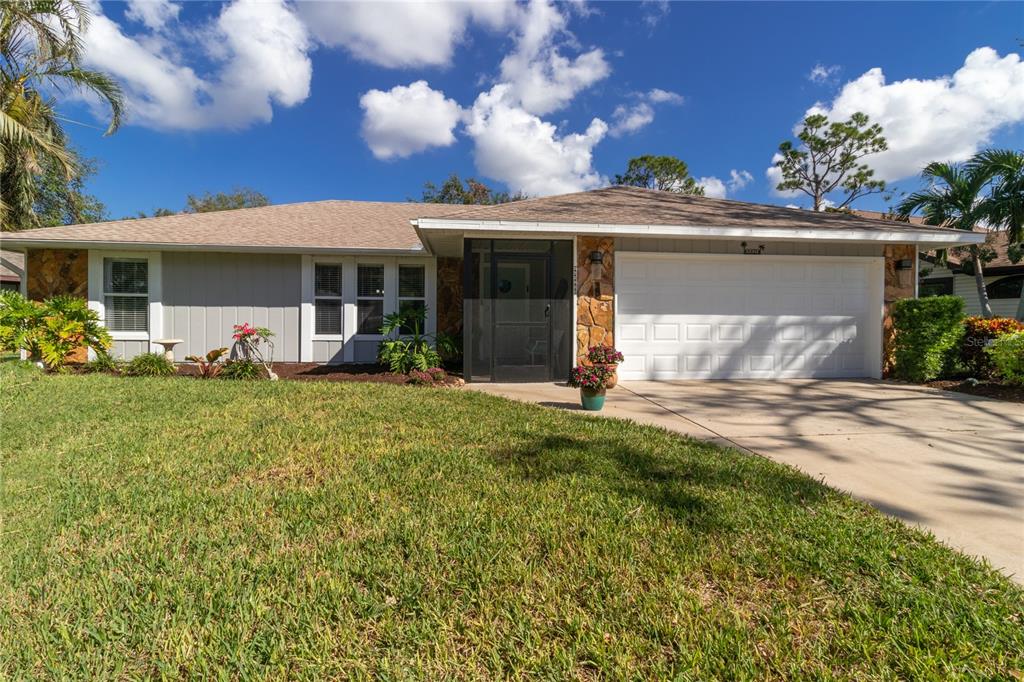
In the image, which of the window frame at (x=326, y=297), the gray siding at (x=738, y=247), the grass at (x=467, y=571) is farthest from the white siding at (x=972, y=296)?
the window frame at (x=326, y=297)

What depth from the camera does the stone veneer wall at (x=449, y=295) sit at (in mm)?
10281

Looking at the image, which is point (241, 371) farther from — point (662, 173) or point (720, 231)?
point (662, 173)

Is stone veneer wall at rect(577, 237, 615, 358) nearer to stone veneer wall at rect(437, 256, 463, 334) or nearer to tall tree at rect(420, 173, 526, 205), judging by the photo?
stone veneer wall at rect(437, 256, 463, 334)

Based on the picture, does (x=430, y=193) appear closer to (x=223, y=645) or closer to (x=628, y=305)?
(x=628, y=305)

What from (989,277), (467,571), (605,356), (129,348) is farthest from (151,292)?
(989,277)

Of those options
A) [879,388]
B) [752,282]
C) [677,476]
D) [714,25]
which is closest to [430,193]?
[714,25]

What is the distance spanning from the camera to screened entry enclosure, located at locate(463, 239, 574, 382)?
7.61 metres

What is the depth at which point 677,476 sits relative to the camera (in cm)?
318

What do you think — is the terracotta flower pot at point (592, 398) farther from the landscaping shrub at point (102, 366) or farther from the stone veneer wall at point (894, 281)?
the landscaping shrub at point (102, 366)

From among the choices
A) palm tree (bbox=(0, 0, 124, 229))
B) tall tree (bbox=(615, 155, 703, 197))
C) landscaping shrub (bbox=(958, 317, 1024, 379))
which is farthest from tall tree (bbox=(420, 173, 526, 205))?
landscaping shrub (bbox=(958, 317, 1024, 379))

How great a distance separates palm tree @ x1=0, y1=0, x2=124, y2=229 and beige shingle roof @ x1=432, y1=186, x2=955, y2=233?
12363mm

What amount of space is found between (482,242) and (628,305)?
2.87 meters

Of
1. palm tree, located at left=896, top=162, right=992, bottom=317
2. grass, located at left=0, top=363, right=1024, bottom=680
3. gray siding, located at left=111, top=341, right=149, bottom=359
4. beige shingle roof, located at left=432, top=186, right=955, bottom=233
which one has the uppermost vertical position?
palm tree, located at left=896, top=162, right=992, bottom=317

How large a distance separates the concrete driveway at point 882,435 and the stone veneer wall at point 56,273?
939 centimetres
